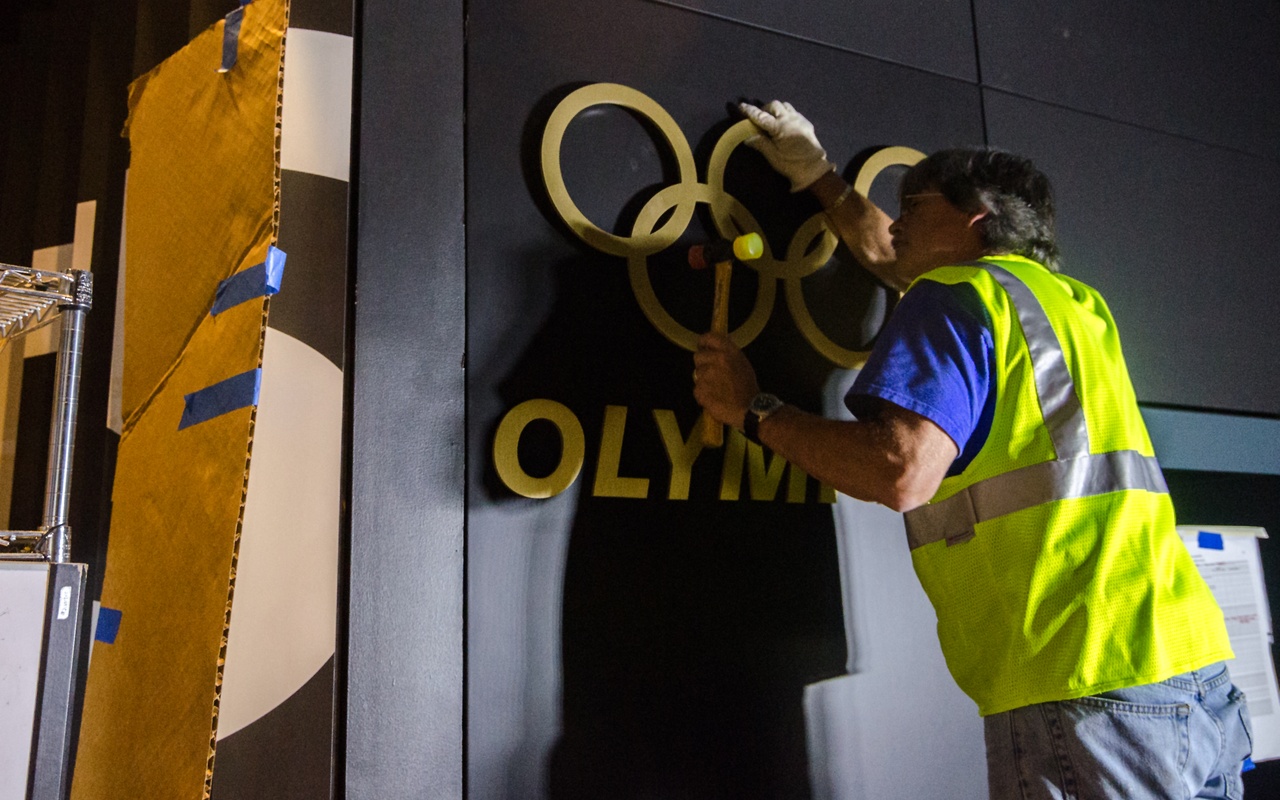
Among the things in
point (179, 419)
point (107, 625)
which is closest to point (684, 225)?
point (179, 419)

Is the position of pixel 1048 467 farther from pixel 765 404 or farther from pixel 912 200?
pixel 912 200

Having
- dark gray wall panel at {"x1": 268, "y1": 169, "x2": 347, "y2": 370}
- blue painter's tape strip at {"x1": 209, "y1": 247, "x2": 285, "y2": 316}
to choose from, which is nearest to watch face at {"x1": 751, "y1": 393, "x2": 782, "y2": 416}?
dark gray wall panel at {"x1": 268, "y1": 169, "x2": 347, "y2": 370}

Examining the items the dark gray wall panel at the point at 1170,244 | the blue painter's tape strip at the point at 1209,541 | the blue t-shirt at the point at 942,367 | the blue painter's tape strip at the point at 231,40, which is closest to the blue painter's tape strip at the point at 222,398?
the blue painter's tape strip at the point at 231,40

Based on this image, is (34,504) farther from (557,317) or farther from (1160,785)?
(1160,785)

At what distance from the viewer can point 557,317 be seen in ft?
5.16

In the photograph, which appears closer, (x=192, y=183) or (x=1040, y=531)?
(x=1040, y=531)

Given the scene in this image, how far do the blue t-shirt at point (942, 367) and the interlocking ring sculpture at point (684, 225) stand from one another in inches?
14.8

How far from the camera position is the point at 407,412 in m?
1.40

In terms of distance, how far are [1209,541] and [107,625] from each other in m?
2.29

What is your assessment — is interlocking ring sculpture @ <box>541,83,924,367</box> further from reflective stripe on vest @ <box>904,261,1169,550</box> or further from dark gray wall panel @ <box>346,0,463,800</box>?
reflective stripe on vest @ <box>904,261,1169,550</box>

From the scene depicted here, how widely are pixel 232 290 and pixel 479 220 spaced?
373 mm

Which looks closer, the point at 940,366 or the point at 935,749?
the point at 940,366

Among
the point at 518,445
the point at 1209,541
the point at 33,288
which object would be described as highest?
the point at 33,288

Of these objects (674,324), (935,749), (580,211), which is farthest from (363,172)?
(935,749)
